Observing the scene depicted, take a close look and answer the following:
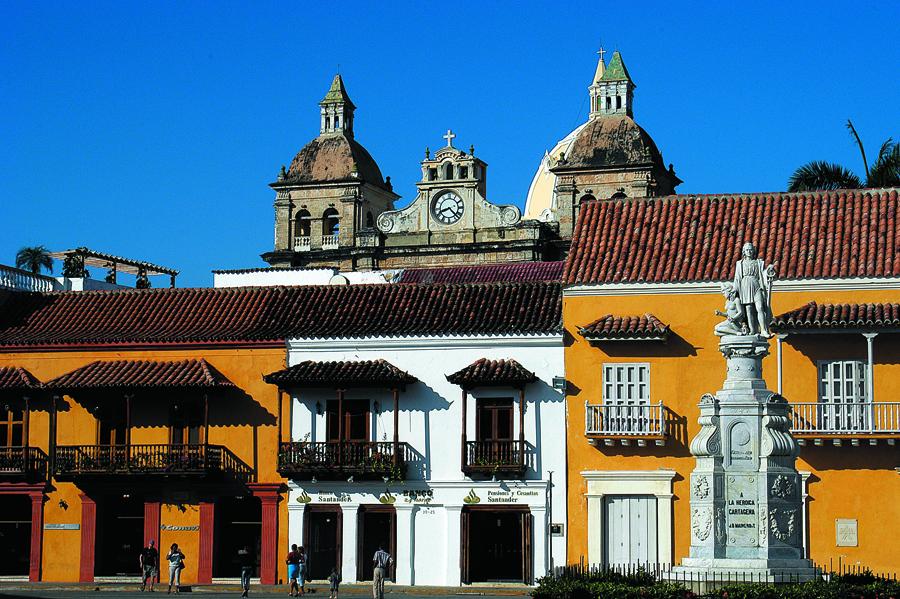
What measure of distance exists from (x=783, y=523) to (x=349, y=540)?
18.5 meters

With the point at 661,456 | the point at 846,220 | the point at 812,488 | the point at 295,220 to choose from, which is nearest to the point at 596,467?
the point at 661,456

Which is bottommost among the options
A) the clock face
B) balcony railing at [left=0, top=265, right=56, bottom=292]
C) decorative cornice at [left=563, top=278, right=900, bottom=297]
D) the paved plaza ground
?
the paved plaza ground

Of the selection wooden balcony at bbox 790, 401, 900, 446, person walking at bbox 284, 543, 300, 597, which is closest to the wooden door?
wooden balcony at bbox 790, 401, 900, 446

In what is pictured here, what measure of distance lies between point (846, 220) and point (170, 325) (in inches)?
739

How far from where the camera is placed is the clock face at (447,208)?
8819 centimetres

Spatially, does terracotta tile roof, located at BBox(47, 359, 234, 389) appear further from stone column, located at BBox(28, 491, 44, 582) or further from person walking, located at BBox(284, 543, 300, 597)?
person walking, located at BBox(284, 543, 300, 597)

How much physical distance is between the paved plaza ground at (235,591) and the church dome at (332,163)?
171 ft

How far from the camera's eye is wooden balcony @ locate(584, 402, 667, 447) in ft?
141

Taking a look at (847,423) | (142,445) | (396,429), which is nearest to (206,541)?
(142,445)

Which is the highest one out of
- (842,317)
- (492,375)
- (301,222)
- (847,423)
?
(301,222)

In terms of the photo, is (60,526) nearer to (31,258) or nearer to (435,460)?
(435,460)

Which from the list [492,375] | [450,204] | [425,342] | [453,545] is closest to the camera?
[492,375]

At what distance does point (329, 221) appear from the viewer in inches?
3797

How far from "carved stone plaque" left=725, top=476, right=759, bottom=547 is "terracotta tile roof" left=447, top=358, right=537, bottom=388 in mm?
15460
